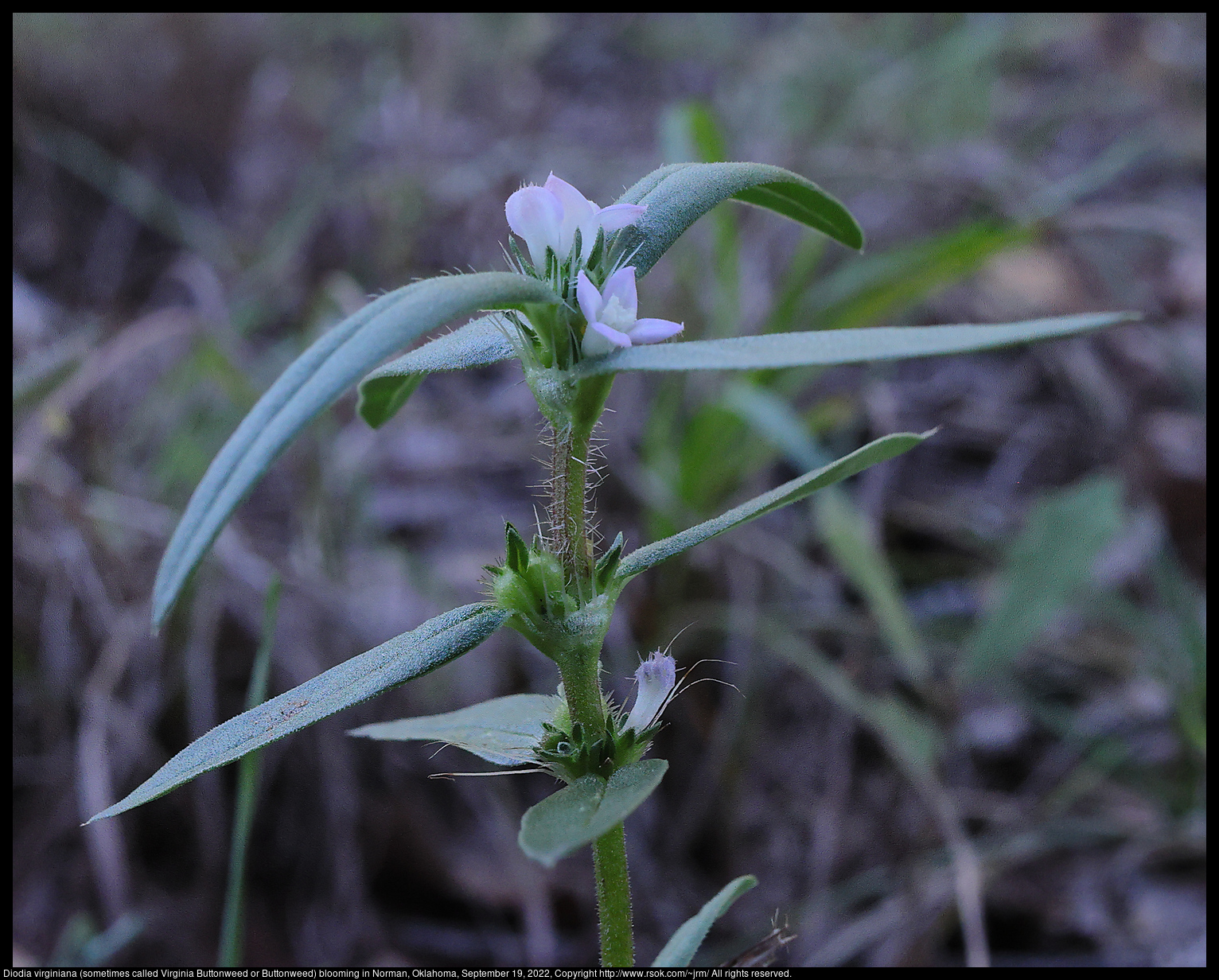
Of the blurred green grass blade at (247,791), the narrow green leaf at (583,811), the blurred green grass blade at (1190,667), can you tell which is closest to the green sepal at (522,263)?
the narrow green leaf at (583,811)

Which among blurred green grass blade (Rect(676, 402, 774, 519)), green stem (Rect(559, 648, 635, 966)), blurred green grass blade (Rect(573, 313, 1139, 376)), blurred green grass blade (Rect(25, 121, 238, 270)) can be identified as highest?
blurred green grass blade (Rect(25, 121, 238, 270))

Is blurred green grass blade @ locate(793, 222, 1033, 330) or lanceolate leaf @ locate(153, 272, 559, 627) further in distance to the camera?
blurred green grass blade @ locate(793, 222, 1033, 330)

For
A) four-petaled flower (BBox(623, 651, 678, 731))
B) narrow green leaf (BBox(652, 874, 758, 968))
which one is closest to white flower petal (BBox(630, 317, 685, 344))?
four-petaled flower (BBox(623, 651, 678, 731))

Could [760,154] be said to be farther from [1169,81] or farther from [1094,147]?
[1169,81]

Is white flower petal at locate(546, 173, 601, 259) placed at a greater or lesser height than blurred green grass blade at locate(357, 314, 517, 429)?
greater

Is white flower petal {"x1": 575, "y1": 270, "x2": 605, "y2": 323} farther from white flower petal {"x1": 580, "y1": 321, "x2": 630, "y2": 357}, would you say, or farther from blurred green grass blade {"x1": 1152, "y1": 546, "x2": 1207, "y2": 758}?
blurred green grass blade {"x1": 1152, "y1": 546, "x2": 1207, "y2": 758}

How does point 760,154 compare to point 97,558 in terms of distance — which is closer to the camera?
point 97,558

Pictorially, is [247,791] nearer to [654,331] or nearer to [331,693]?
[331,693]

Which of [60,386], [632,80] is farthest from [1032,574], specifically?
[632,80]
